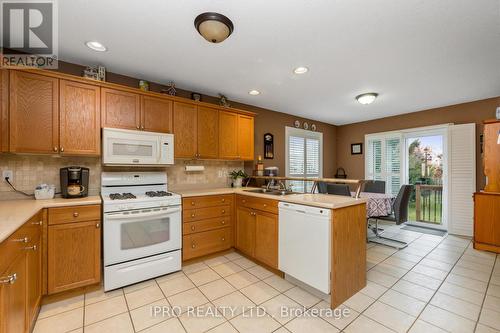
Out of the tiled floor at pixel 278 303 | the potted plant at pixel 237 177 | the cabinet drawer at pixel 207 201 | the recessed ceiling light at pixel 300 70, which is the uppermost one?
the recessed ceiling light at pixel 300 70

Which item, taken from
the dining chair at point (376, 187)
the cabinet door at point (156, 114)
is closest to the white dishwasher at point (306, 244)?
the cabinet door at point (156, 114)

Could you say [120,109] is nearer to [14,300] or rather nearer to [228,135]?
[228,135]

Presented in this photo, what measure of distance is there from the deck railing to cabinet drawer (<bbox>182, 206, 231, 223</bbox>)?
4388 millimetres

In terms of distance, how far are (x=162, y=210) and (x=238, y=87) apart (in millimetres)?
2017

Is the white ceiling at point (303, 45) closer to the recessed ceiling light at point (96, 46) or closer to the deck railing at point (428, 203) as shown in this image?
the recessed ceiling light at point (96, 46)

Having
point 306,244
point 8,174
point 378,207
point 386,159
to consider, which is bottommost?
point 306,244

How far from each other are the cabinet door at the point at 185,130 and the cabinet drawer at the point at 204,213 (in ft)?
2.55

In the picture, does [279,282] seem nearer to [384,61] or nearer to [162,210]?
[162,210]

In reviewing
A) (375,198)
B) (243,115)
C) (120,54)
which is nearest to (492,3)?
(375,198)

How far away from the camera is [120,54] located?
2.28 metres

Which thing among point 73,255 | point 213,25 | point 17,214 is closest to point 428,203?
point 213,25

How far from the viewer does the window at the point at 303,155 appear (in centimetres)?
473

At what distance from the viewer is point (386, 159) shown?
16.2 feet

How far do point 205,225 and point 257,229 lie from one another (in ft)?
2.31
